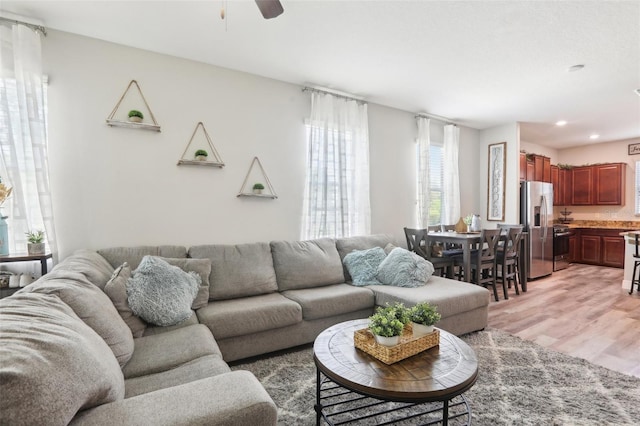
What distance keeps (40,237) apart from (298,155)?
255 centimetres

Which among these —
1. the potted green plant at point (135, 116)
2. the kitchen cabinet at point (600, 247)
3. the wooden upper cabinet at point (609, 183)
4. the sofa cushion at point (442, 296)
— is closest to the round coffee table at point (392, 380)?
the sofa cushion at point (442, 296)

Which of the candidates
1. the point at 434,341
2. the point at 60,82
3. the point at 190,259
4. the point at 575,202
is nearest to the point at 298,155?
the point at 190,259

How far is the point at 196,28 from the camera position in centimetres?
267

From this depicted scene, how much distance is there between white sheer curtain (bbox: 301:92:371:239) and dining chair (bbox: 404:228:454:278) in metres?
0.71

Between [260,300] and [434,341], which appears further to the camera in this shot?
[260,300]

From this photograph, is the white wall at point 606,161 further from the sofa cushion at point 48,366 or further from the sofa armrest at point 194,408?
the sofa cushion at point 48,366

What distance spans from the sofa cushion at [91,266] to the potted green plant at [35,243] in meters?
0.30

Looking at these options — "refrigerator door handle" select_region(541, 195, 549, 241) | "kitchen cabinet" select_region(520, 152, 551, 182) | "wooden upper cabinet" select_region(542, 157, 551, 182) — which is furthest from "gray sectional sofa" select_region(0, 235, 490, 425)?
"wooden upper cabinet" select_region(542, 157, 551, 182)

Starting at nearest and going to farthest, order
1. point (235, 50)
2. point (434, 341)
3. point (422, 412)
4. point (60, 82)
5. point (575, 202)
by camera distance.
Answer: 1. point (434, 341)
2. point (422, 412)
3. point (60, 82)
4. point (235, 50)
5. point (575, 202)

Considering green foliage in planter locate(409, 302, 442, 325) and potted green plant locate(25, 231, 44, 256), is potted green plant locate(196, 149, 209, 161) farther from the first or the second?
green foliage in planter locate(409, 302, 442, 325)

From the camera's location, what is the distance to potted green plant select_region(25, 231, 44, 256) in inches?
95.7

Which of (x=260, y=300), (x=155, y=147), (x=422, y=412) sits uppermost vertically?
(x=155, y=147)

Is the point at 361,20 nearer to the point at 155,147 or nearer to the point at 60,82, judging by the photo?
the point at 155,147

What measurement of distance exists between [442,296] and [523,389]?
89cm
